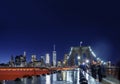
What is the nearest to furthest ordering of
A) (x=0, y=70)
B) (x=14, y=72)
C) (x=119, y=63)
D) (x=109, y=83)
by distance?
(x=119, y=63) → (x=109, y=83) → (x=0, y=70) → (x=14, y=72)

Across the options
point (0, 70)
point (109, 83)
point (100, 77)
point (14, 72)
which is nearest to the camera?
point (109, 83)

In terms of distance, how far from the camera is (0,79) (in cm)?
2744

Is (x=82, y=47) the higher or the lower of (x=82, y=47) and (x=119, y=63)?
the higher

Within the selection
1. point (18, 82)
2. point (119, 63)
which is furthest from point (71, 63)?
point (119, 63)

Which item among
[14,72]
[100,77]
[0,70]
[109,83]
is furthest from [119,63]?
[14,72]

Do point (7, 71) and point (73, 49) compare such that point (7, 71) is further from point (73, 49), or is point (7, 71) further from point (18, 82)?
point (73, 49)

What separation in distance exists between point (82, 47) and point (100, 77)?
137 meters

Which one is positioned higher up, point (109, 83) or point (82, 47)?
point (82, 47)

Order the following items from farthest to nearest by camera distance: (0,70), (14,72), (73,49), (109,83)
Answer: (73,49)
(14,72)
(0,70)
(109,83)

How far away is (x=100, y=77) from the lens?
25.1m

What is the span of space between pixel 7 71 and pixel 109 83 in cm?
969

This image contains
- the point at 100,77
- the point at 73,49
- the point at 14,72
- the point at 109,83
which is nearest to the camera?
the point at 109,83

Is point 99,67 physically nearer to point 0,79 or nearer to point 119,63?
point 0,79

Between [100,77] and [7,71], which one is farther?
[7,71]
